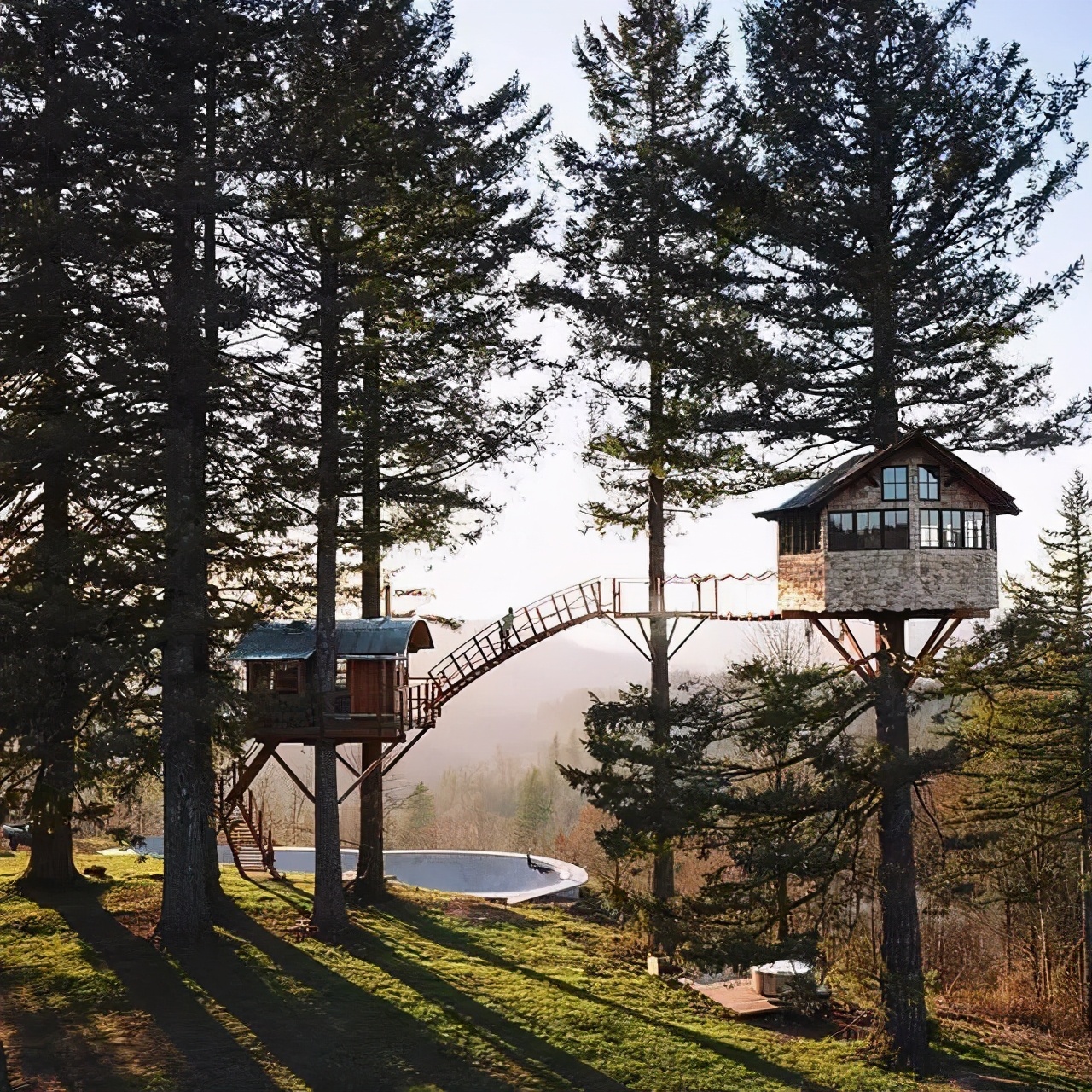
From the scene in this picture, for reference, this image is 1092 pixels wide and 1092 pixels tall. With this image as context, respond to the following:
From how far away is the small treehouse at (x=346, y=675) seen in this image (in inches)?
717

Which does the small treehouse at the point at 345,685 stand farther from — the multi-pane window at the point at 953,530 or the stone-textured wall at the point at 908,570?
the multi-pane window at the point at 953,530

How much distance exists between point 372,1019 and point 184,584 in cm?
651

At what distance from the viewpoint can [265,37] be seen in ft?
51.6

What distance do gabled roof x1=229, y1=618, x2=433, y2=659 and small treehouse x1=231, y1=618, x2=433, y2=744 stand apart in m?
0.02

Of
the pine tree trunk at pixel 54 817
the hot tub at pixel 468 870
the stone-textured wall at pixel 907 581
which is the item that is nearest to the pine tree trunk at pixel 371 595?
the hot tub at pixel 468 870

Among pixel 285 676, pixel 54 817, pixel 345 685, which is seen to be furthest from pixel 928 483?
pixel 54 817

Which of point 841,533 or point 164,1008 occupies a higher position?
point 841,533

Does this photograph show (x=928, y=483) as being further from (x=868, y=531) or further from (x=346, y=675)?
(x=346, y=675)

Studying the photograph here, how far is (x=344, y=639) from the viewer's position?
747 inches

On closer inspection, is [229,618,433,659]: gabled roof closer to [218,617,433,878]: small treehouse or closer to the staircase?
[218,617,433,878]: small treehouse

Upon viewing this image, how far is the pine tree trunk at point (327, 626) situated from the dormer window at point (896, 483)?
852 centimetres

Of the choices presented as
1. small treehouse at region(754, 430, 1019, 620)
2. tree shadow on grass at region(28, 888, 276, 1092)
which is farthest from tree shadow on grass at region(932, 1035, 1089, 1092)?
tree shadow on grass at region(28, 888, 276, 1092)

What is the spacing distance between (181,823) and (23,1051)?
163 inches

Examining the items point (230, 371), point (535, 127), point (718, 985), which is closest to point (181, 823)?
point (230, 371)
